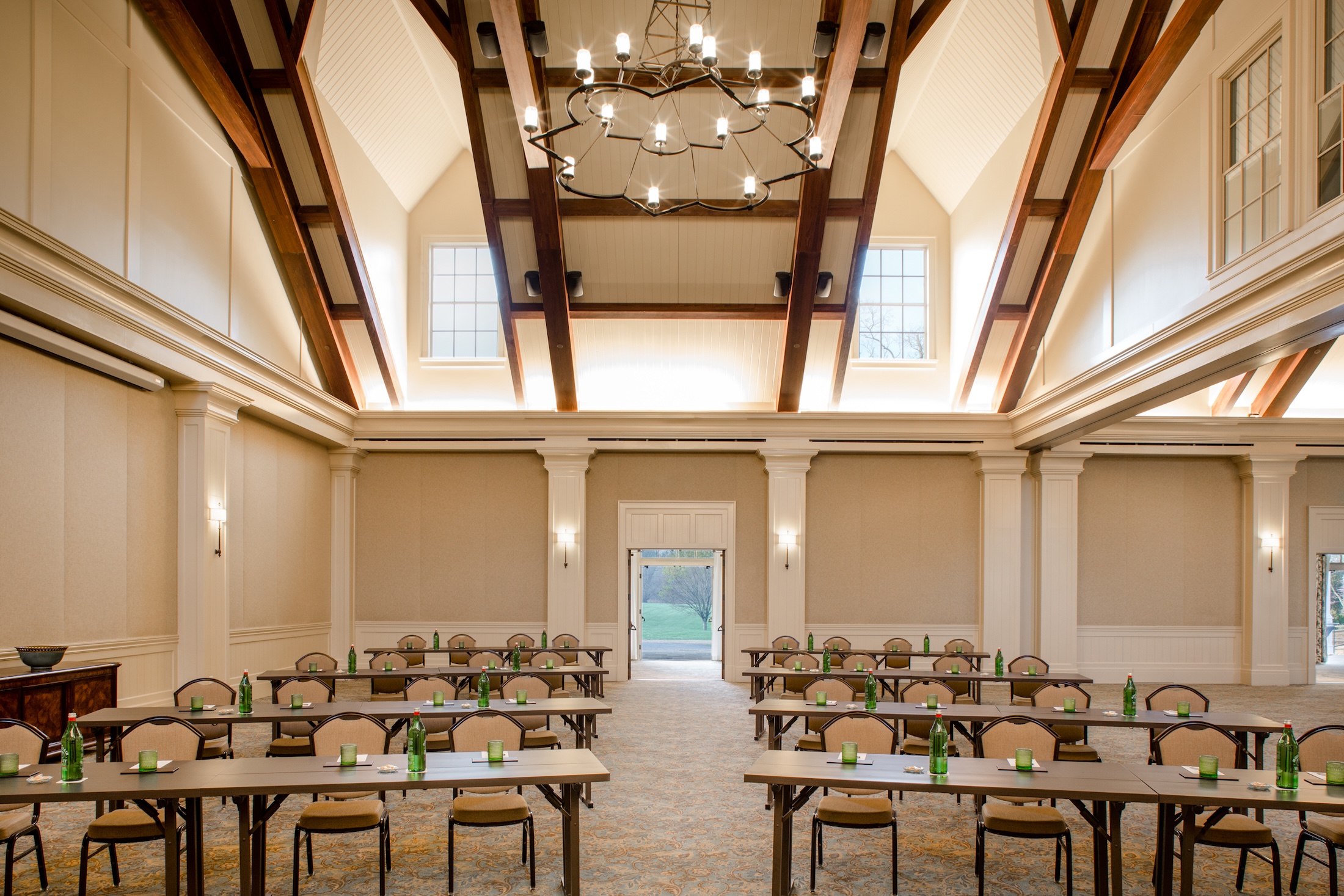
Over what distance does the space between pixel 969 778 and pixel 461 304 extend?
1106 centimetres

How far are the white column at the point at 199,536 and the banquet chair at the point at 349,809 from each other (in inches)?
151

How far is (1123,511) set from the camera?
13.5 metres

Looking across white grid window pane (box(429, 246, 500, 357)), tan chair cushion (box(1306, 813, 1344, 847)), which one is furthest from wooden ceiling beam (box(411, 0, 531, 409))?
tan chair cushion (box(1306, 813, 1344, 847))

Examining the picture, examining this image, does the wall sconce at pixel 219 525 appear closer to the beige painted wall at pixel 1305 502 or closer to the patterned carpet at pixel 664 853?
the patterned carpet at pixel 664 853

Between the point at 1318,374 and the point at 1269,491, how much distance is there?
183 centimetres

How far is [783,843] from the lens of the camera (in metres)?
4.82

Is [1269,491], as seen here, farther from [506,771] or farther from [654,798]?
[506,771]

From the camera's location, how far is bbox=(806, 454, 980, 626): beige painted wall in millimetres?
13578

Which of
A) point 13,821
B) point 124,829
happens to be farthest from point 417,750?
point 13,821

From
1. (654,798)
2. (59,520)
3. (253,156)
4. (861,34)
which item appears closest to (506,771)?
(654,798)

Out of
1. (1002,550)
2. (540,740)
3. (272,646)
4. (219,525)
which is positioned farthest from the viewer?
(1002,550)

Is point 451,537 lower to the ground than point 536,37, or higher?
lower

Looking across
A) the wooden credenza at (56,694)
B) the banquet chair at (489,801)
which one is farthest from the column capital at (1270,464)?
the wooden credenza at (56,694)

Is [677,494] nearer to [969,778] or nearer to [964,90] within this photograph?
[964,90]
